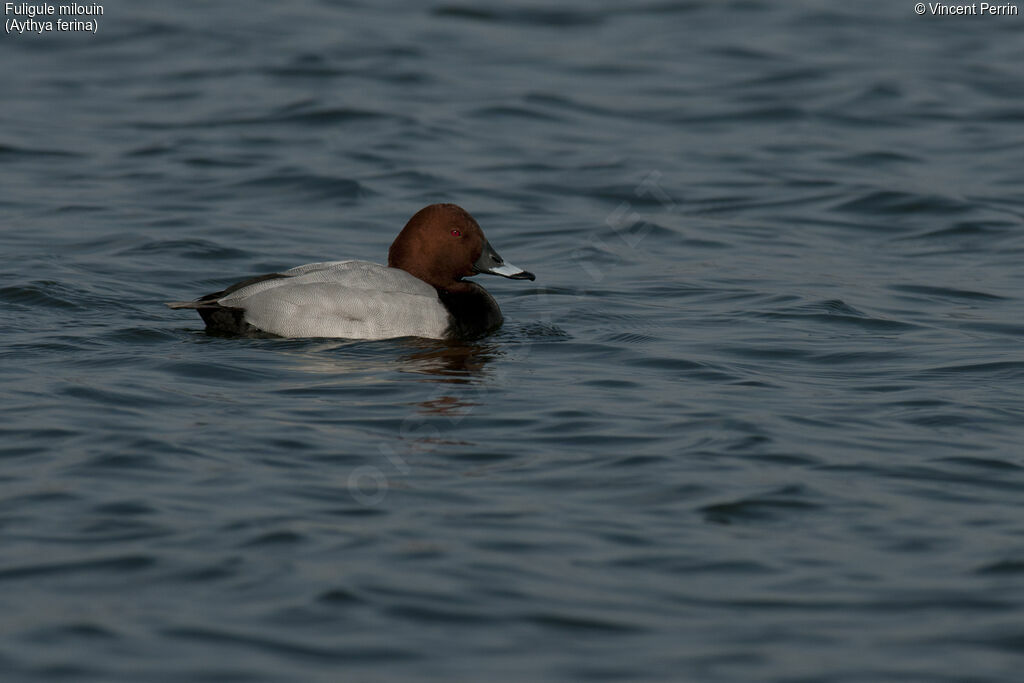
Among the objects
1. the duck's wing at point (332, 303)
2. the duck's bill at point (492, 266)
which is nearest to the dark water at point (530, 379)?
the duck's wing at point (332, 303)

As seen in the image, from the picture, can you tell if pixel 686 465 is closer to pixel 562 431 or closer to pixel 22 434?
pixel 562 431

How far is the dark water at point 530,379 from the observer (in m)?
5.09

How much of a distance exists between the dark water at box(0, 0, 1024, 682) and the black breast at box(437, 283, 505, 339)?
0.14m

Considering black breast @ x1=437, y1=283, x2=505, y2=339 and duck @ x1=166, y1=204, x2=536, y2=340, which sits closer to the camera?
duck @ x1=166, y1=204, x2=536, y2=340

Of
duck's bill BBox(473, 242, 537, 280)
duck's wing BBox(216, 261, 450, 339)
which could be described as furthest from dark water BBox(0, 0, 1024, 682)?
duck's bill BBox(473, 242, 537, 280)

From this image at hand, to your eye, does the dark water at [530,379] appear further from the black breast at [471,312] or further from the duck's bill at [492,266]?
the duck's bill at [492,266]

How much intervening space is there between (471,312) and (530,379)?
3.51ft

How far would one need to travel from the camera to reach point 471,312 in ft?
30.2

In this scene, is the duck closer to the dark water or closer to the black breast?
the black breast

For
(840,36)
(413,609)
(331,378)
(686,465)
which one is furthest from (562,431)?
(840,36)

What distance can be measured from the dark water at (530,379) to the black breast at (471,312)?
14cm

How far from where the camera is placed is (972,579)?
552 centimetres

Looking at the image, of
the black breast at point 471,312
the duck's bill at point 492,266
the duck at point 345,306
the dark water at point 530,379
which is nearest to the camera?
the dark water at point 530,379

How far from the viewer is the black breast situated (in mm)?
9094
